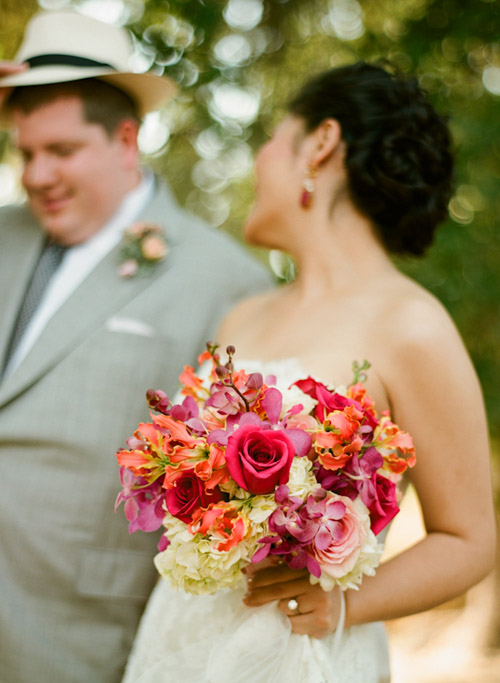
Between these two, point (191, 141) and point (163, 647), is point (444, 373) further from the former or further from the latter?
point (191, 141)

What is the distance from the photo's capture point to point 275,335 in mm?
2400

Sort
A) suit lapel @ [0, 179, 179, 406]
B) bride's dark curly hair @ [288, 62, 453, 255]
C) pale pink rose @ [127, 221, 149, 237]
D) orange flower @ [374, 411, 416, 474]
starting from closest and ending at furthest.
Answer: orange flower @ [374, 411, 416, 474] → bride's dark curly hair @ [288, 62, 453, 255] → suit lapel @ [0, 179, 179, 406] → pale pink rose @ [127, 221, 149, 237]

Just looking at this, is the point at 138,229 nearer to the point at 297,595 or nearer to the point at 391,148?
the point at 391,148

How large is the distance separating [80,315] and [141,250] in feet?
1.22

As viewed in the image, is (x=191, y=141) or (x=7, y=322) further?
(x=191, y=141)

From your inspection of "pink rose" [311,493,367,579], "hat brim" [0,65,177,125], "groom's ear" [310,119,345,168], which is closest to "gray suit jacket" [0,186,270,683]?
"groom's ear" [310,119,345,168]

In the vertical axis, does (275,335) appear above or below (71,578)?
above

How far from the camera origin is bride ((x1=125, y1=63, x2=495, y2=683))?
185cm

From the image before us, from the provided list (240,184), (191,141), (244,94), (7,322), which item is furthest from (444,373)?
(240,184)

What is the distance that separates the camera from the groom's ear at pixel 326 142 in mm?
2377

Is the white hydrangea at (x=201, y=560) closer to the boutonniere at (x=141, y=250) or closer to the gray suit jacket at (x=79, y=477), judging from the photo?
the gray suit jacket at (x=79, y=477)

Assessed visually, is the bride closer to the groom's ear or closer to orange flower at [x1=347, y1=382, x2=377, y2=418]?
the groom's ear

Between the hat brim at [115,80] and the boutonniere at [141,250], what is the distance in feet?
2.17

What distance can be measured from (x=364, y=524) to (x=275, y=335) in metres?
0.93
